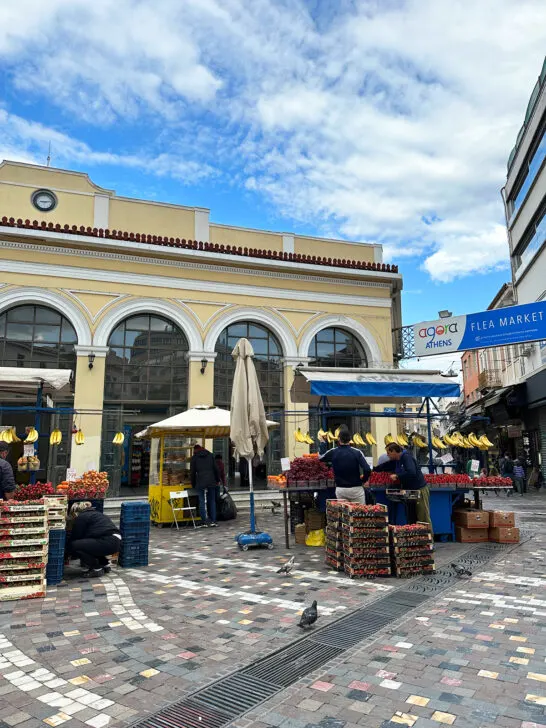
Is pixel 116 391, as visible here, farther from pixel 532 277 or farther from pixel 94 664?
pixel 532 277

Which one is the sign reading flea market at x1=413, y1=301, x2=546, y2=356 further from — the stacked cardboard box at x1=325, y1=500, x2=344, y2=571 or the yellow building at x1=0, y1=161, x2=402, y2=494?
the stacked cardboard box at x1=325, y1=500, x2=344, y2=571

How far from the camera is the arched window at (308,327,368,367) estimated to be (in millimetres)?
17703

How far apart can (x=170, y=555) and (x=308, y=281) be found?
1204 cm

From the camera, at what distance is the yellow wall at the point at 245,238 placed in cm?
1759

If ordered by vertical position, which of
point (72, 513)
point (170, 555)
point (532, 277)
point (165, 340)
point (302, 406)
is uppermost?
point (532, 277)

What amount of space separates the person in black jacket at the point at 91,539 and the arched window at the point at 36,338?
29.2ft

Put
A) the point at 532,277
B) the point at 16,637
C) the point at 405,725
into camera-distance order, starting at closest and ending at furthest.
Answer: the point at 405,725
the point at 16,637
the point at 532,277

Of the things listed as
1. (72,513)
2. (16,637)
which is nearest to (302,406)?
(72,513)

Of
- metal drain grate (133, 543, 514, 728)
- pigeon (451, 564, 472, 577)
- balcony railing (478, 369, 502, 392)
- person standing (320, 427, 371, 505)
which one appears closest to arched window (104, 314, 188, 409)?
person standing (320, 427, 371, 505)

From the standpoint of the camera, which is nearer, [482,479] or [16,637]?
[16,637]

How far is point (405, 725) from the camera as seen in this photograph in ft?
9.35

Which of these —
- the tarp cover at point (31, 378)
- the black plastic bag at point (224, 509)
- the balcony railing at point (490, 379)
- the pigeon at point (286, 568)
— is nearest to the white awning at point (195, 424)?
the black plastic bag at point (224, 509)

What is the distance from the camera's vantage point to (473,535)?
8.46m

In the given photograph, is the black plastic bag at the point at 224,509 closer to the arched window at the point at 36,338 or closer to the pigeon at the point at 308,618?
the arched window at the point at 36,338
